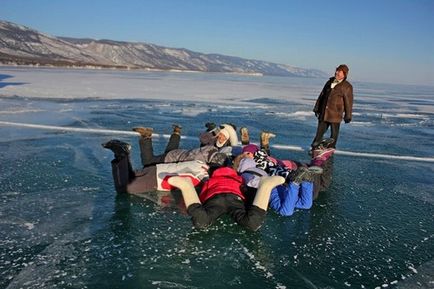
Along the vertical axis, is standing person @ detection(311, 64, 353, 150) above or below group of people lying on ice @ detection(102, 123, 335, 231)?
above

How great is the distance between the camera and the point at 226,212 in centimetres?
363

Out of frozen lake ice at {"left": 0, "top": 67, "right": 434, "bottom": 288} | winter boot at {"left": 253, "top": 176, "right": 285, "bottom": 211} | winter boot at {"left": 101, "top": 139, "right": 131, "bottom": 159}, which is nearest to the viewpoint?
frozen lake ice at {"left": 0, "top": 67, "right": 434, "bottom": 288}

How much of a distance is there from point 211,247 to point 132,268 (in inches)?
26.1

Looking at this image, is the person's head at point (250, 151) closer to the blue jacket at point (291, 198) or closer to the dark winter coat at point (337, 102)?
the blue jacket at point (291, 198)

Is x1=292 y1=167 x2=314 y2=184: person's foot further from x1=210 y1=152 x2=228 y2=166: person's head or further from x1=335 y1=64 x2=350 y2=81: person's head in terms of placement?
x1=335 y1=64 x2=350 y2=81: person's head

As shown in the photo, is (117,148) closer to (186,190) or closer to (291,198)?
(186,190)

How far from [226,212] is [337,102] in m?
3.34

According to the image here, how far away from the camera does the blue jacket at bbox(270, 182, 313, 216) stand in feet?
12.5

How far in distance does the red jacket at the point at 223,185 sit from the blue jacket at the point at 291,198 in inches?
15.4

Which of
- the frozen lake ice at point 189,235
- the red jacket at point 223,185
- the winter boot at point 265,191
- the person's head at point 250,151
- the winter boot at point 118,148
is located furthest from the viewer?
the person's head at point 250,151

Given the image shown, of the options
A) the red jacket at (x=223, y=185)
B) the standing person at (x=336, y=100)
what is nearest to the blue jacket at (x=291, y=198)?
the red jacket at (x=223, y=185)

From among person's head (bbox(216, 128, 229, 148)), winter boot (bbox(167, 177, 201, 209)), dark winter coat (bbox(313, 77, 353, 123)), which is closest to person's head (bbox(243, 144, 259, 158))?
person's head (bbox(216, 128, 229, 148))

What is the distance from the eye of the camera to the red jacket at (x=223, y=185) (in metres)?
3.70

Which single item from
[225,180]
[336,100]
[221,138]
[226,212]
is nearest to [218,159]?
[225,180]
